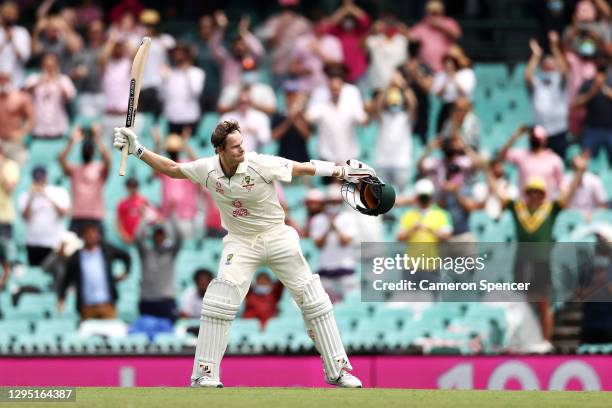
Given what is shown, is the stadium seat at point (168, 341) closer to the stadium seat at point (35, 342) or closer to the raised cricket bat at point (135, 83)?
the stadium seat at point (35, 342)

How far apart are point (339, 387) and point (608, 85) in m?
8.36

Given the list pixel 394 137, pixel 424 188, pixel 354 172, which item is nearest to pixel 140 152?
pixel 354 172

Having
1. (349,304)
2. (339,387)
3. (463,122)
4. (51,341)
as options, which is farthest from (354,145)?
(339,387)

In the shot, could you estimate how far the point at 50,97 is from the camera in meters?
20.2

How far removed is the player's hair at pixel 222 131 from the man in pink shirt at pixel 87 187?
6.61 metres

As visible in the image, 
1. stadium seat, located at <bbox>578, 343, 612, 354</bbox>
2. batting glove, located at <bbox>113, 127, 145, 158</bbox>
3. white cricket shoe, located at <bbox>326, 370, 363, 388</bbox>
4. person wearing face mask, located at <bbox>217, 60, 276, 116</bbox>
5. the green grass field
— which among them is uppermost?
person wearing face mask, located at <bbox>217, 60, 276, 116</bbox>

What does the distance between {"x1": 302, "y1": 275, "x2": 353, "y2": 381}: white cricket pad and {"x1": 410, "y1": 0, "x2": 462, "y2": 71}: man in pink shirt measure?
901cm

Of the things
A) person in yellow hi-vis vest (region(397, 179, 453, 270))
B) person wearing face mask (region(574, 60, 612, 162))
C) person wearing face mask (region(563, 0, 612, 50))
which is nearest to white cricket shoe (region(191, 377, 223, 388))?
person in yellow hi-vis vest (region(397, 179, 453, 270))

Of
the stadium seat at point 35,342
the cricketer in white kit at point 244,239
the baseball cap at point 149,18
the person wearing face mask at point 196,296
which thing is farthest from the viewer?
the baseball cap at point 149,18

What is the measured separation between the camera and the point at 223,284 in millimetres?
12023

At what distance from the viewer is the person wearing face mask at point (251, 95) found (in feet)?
65.0

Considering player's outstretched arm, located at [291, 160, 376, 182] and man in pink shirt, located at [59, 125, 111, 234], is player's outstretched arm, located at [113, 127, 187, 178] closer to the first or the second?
player's outstretched arm, located at [291, 160, 376, 182]

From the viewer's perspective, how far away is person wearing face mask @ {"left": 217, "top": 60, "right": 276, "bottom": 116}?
65.0 feet

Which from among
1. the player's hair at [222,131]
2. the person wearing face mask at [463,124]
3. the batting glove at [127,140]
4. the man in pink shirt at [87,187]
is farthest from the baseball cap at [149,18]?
the player's hair at [222,131]
